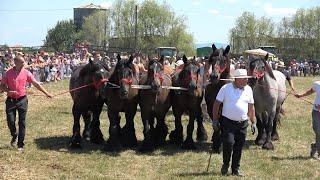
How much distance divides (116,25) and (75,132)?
78.7 meters

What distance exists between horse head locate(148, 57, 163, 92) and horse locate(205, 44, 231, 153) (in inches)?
42.4

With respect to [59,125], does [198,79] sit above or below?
above

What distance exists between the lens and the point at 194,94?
36.7ft

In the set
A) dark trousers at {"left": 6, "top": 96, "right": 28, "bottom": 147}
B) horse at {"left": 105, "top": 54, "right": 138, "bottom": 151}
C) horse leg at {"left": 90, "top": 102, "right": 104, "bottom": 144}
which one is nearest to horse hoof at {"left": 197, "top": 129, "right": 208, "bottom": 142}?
horse at {"left": 105, "top": 54, "right": 138, "bottom": 151}

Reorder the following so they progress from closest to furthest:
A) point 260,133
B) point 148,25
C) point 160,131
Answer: point 160,131, point 260,133, point 148,25

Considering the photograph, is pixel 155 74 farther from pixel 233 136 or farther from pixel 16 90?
pixel 16 90

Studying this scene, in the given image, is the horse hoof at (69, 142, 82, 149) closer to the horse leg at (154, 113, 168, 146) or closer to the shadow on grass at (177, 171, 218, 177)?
the horse leg at (154, 113, 168, 146)

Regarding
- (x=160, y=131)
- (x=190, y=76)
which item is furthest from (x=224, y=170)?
(x=160, y=131)

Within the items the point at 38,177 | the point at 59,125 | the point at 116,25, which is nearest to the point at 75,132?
the point at 38,177

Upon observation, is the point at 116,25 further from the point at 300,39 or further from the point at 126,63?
the point at 126,63

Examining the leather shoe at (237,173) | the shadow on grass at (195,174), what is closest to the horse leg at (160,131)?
the shadow on grass at (195,174)

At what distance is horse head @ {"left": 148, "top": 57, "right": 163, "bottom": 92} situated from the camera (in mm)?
10578

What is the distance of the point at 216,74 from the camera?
10445 mm

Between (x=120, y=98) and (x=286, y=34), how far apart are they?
281ft
